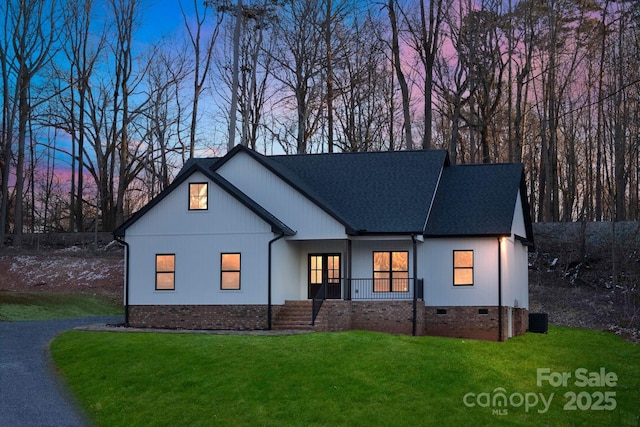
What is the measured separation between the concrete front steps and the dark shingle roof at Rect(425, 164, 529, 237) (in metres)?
5.17

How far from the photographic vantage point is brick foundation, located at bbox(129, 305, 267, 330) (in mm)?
25172

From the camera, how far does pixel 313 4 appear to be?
43906 millimetres

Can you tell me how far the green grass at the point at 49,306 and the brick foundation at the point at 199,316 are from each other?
7.23 metres

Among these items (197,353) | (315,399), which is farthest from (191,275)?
(315,399)

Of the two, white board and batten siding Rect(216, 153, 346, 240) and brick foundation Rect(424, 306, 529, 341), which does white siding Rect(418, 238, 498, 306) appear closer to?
brick foundation Rect(424, 306, 529, 341)

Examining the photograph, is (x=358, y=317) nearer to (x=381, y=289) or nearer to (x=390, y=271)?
(x=381, y=289)

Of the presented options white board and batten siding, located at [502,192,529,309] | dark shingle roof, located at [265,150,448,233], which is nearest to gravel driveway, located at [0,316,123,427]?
dark shingle roof, located at [265,150,448,233]

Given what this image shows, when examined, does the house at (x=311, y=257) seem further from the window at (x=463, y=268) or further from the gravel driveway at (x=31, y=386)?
the gravel driveway at (x=31, y=386)

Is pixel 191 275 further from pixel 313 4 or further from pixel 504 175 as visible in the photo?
pixel 313 4

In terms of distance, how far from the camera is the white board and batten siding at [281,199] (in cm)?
2623

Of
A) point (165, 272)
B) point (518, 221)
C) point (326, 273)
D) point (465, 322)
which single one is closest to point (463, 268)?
point (465, 322)

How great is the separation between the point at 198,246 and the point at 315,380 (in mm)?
10466

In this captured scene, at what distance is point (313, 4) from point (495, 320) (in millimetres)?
24565

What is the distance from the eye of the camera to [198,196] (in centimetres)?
2614
